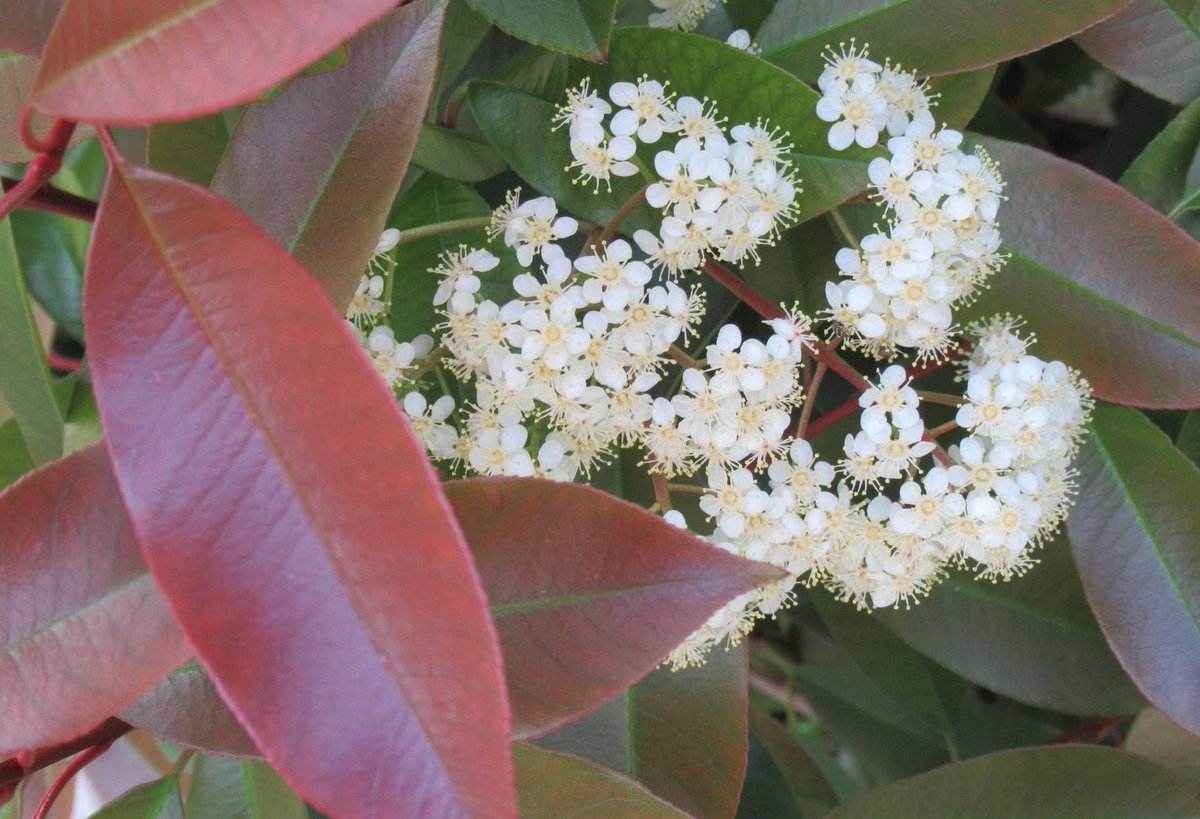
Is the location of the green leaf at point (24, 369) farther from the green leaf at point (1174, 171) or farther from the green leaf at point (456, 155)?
the green leaf at point (1174, 171)

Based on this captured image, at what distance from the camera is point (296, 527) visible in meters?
0.48

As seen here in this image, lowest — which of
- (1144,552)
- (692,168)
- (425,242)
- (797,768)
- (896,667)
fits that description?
(797,768)

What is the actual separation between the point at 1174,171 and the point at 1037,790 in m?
0.58

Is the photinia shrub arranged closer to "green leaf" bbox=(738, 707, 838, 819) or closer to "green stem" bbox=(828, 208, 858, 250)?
"green stem" bbox=(828, 208, 858, 250)

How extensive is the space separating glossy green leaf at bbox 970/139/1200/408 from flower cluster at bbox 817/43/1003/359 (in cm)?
7

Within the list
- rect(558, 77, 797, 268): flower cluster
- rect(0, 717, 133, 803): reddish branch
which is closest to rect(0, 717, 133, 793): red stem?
rect(0, 717, 133, 803): reddish branch

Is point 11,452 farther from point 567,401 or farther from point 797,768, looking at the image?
point 797,768

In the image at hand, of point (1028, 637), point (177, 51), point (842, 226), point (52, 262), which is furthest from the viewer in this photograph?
point (52, 262)

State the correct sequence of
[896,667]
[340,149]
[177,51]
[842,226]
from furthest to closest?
[896,667] < [842,226] < [340,149] < [177,51]

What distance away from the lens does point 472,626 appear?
455 mm

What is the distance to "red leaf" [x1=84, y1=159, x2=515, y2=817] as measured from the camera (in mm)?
459

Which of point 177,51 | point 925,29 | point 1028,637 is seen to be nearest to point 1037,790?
point 1028,637

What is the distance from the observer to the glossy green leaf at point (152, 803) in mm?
849

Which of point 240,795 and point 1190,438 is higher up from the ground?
point 1190,438
